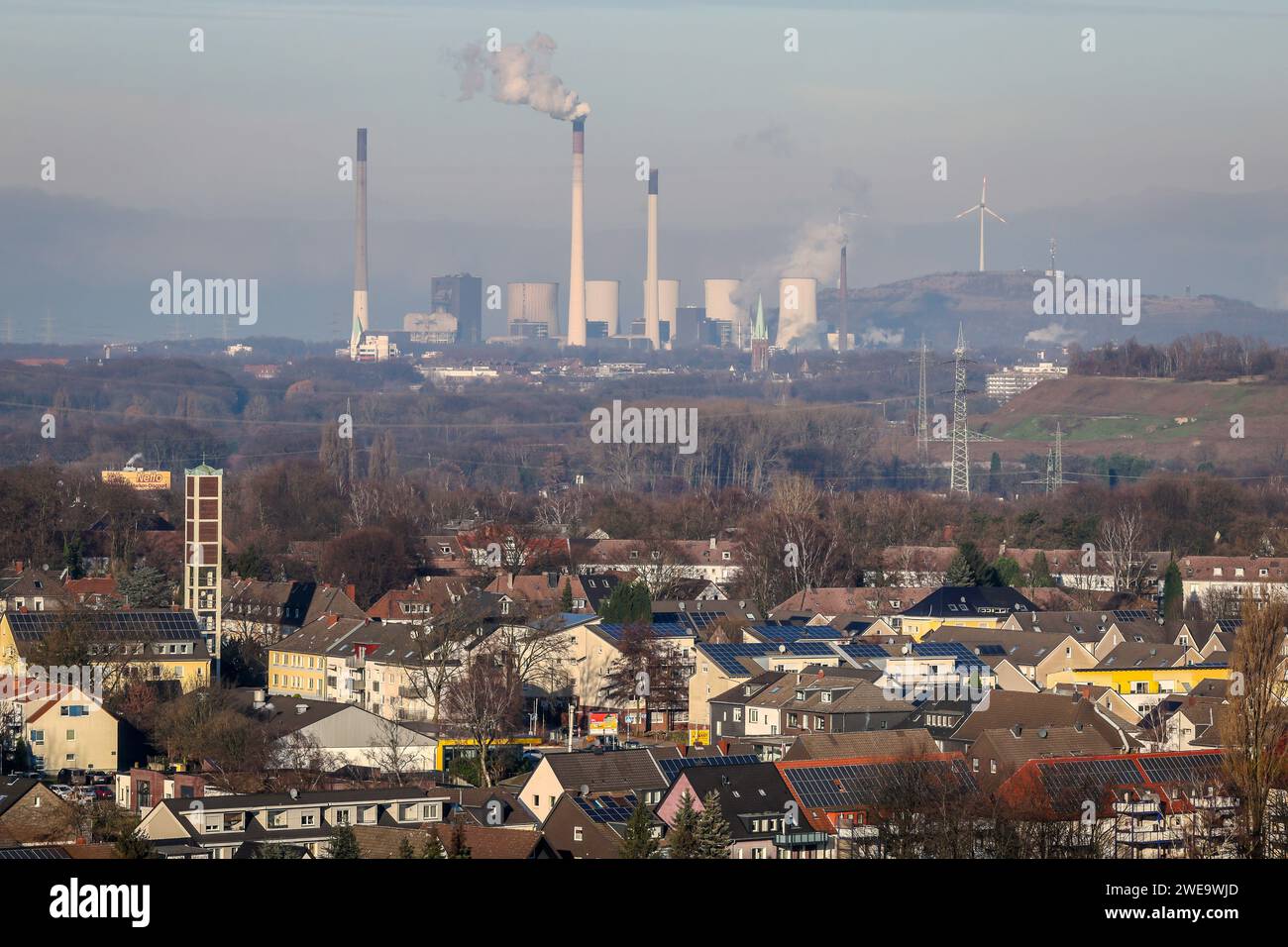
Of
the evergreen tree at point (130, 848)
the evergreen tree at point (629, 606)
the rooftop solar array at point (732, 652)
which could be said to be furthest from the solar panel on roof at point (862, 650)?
the evergreen tree at point (130, 848)

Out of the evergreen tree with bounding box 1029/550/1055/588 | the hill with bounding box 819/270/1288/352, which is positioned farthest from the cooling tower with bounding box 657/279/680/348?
the evergreen tree with bounding box 1029/550/1055/588

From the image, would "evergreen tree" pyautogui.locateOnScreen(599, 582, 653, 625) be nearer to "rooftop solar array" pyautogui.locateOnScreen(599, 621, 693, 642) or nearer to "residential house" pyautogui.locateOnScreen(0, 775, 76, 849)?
"rooftop solar array" pyautogui.locateOnScreen(599, 621, 693, 642)

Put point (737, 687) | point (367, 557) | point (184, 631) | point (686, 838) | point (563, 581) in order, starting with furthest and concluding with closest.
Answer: point (367, 557), point (563, 581), point (184, 631), point (737, 687), point (686, 838)

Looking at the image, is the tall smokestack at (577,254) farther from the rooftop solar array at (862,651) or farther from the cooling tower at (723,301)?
the rooftop solar array at (862,651)

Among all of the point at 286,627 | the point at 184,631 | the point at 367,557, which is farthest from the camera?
the point at 367,557

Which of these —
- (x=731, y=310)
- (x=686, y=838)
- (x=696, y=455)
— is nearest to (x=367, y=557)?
(x=686, y=838)
